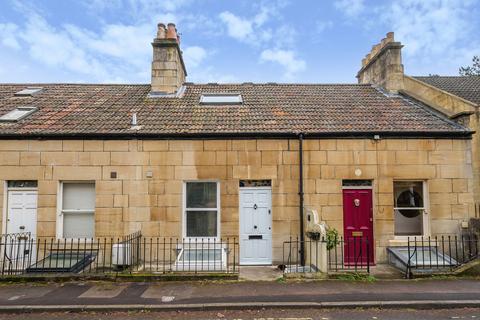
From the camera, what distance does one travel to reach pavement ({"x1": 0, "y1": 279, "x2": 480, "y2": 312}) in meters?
6.61

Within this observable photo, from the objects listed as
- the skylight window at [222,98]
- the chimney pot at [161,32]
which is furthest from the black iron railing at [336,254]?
the chimney pot at [161,32]

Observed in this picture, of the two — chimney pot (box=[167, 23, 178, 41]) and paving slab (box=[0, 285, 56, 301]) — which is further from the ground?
chimney pot (box=[167, 23, 178, 41])

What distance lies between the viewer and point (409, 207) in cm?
1060

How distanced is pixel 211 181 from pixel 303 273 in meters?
3.65

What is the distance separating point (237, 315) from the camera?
6305 millimetres

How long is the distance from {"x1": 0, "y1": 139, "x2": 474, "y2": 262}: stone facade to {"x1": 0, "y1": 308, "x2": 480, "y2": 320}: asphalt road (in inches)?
144

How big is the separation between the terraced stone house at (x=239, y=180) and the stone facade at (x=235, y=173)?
3 centimetres

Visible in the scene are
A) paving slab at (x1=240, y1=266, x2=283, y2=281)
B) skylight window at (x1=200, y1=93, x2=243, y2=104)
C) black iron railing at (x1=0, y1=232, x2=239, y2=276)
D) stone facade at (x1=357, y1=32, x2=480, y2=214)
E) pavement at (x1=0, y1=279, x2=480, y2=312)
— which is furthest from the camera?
skylight window at (x1=200, y1=93, x2=243, y2=104)

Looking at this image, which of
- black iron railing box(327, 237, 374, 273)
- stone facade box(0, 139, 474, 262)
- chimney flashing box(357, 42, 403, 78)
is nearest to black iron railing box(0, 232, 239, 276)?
stone facade box(0, 139, 474, 262)

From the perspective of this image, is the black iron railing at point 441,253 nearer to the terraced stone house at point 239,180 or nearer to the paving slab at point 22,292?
the terraced stone house at point 239,180

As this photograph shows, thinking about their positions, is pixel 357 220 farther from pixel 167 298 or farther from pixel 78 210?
pixel 78 210

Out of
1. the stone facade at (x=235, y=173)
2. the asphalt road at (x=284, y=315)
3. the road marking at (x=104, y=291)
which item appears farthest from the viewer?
the stone facade at (x=235, y=173)

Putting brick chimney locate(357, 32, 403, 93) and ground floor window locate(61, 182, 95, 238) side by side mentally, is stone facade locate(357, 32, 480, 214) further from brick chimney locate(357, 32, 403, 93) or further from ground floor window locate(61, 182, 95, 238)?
ground floor window locate(61, 182, 95, 238)

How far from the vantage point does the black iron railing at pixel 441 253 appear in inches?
349
